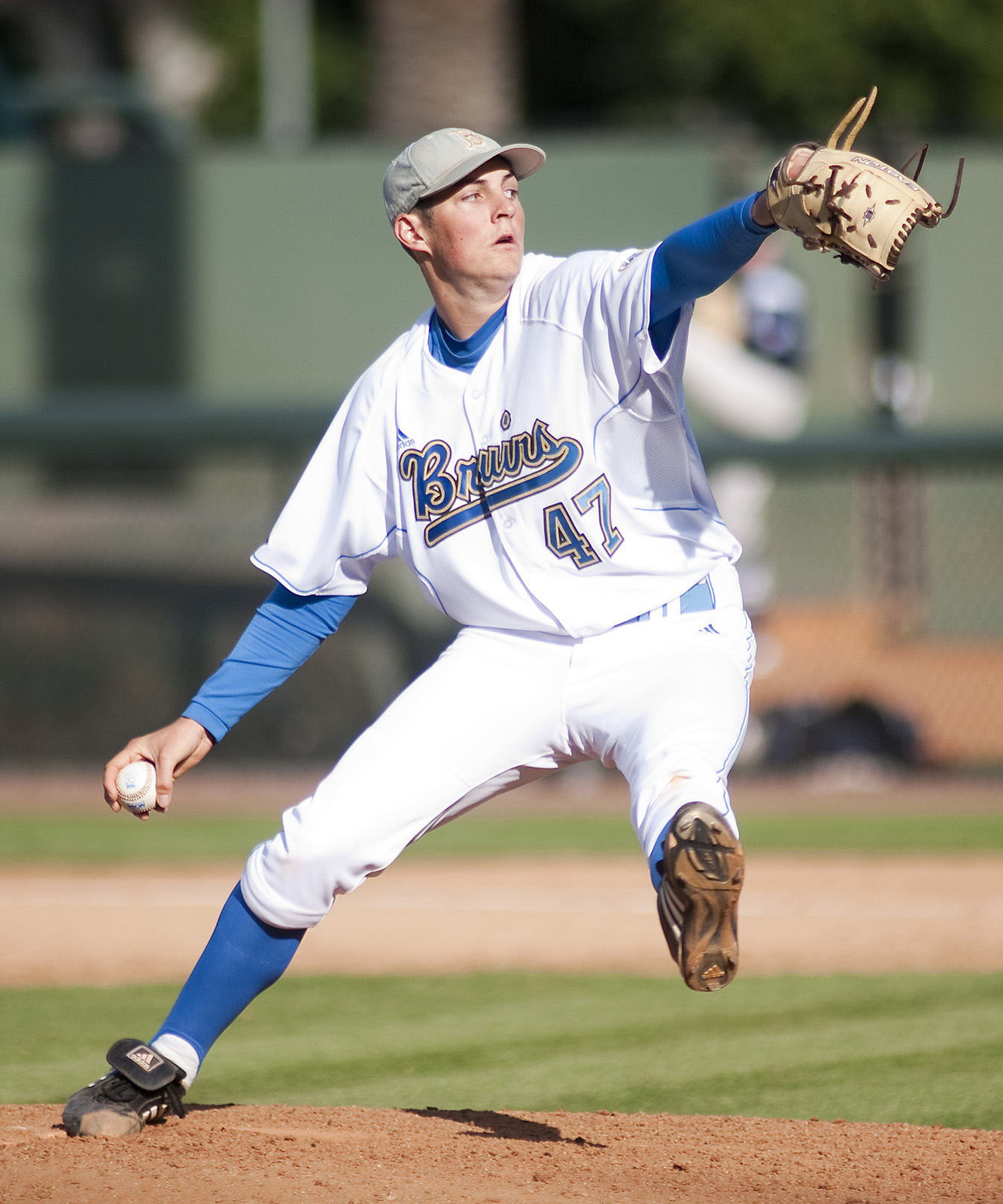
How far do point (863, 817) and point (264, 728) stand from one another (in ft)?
10.6

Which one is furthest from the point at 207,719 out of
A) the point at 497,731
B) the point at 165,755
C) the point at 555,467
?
the point at 555,467

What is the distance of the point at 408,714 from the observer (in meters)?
3.01

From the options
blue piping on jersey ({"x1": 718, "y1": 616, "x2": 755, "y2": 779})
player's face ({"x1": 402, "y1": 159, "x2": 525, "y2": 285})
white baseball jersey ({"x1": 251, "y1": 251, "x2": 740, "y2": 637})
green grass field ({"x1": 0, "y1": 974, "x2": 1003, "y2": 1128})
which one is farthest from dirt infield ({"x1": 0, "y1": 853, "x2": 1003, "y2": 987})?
player's face ({"x1": 402, "y1": 159, "x2": 525, "y2": 285})

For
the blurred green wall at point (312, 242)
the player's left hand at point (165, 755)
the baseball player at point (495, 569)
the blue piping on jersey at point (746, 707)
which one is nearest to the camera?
the blue piping on jersey at point (746, 707)

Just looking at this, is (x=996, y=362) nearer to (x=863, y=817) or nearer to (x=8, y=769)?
(x=863, y=817)

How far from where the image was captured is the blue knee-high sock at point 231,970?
305 cm

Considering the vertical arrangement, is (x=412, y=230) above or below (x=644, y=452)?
above

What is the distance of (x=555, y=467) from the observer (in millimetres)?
2975

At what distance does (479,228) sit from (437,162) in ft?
0.48

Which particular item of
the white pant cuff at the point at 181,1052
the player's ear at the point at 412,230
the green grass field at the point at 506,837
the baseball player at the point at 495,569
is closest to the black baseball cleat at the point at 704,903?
the baseball player at the point at 495,569

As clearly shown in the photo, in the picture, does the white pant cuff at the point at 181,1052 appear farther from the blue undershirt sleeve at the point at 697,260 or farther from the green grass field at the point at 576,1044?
the blue undershirt sleeve at the point at 697,260

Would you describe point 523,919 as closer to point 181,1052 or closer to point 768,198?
point 181,1052

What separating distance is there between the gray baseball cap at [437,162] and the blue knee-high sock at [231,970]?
136 centimetres

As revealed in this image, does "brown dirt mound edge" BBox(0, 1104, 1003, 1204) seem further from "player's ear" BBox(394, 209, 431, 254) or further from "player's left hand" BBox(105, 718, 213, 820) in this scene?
"player's ear" BBox(394, 209, 431, 254)
